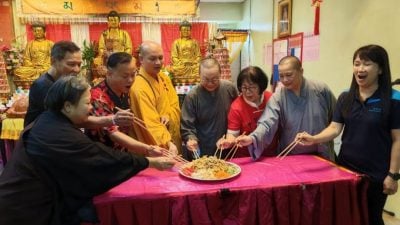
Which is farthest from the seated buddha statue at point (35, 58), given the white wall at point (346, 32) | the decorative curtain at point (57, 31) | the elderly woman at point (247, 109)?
the elderly woman at point (247, 109)

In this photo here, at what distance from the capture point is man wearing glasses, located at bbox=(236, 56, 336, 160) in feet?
6.13

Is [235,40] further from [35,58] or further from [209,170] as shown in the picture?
[209,170]

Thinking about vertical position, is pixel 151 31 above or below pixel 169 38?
above

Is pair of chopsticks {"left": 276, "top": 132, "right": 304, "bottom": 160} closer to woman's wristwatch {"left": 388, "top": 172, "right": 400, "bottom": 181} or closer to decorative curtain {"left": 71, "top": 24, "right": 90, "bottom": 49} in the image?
woman's wristwatch {"left": 388, "top": 172, "right": 400, "bottom": 181}

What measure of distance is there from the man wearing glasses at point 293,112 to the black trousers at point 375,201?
1.31ft

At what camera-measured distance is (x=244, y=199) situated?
144 cm

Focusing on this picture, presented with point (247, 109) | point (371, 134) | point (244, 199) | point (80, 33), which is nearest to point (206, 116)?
point (247, 109)

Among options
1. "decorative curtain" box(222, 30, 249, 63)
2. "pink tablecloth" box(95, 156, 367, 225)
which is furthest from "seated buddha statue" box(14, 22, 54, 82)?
"pink tablecloth" box(95, 156, 367, 225)

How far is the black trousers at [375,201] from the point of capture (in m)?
1.58

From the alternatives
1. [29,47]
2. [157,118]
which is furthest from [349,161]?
[29,47]

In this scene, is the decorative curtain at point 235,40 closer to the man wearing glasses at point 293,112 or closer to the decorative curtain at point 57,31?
the decorative curtain at point 57,31

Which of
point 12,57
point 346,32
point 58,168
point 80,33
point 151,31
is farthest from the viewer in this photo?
point 151,31

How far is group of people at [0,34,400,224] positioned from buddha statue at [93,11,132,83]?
3.86 meters

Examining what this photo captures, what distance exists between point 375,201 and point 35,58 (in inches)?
230
